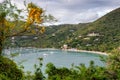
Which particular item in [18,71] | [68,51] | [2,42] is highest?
[2,42]

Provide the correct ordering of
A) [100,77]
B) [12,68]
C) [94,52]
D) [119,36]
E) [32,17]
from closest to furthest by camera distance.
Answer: [100,77]
[32,17]
[12,68]
[94,52]
[119,36]

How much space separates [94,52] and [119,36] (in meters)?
28.8

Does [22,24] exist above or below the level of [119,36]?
above

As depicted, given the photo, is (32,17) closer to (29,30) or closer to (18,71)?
(29,30)

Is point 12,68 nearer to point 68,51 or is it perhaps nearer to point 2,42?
point 2,42

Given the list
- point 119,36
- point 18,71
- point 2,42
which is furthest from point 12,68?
point 119,36

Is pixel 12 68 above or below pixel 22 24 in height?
below

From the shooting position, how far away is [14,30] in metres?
10.5

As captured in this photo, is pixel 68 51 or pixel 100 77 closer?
pixel 100 77

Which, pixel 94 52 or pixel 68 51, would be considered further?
pixel 68 51

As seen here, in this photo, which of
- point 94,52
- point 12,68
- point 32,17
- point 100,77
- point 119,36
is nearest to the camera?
point 100,77

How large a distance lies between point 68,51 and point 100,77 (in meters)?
184

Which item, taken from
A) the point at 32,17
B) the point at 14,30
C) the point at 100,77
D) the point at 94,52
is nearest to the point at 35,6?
the point at 32,17

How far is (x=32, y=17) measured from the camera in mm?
10156
